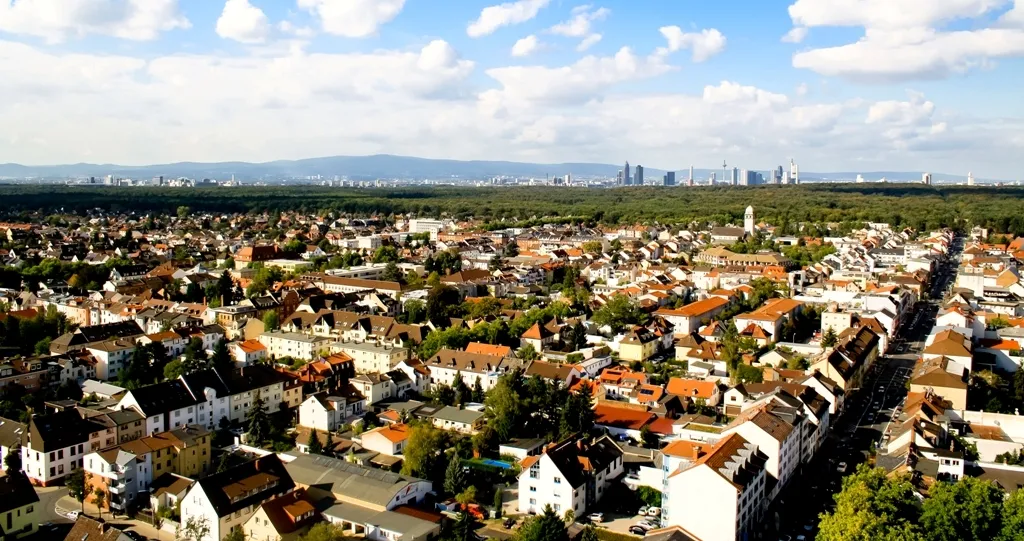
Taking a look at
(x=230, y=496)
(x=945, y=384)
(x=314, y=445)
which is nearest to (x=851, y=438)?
(x=945, y=384)

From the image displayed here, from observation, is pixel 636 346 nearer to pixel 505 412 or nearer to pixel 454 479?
pixel 505 412

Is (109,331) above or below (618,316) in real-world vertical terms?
below

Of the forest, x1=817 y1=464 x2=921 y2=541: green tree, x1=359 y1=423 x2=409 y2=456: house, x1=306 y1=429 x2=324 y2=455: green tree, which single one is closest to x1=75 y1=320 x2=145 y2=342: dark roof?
x1=306 y1=429 x2=324 y2=455: green tree

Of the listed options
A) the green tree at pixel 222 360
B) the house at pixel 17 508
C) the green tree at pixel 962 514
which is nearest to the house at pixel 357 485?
the house at pixel 17 508

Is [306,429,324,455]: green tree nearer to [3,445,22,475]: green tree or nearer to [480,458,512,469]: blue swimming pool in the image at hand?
[480,458,512,469]: blue swimming pool

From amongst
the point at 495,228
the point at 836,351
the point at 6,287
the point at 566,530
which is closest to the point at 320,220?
the point at 495,228

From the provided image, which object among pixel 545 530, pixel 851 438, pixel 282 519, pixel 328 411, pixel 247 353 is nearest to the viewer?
pixel 545 530

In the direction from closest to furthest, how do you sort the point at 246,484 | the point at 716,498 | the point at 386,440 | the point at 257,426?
the point at 716,498, the point at 246,484, the point at 386,440, the point at 257,426

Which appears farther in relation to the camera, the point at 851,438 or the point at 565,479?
the point at 851,438
